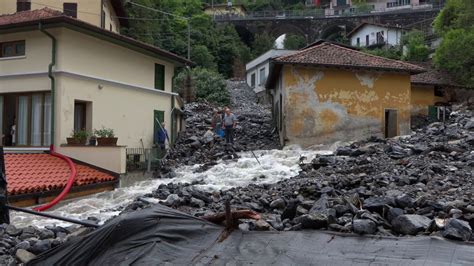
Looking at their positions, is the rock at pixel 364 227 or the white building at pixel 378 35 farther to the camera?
the white building at pixel 378 35

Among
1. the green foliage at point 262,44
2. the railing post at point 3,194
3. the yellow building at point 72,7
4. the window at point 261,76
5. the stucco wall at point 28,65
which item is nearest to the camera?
the railing post at point 3,194

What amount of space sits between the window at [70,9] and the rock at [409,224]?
95.0 feet

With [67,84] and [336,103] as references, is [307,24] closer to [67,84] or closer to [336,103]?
[336,103]

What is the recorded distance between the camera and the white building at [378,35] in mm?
60531

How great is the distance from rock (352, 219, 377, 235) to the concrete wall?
5524cm

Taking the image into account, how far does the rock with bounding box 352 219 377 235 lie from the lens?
229 inches

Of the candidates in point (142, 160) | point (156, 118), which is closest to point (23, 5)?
point (156, 118)

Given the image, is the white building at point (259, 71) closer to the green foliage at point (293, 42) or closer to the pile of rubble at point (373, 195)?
the green foliage at point (293, 42)

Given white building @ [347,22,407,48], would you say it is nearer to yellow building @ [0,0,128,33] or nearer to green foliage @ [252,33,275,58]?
green foliage @ [252,33,275,58]

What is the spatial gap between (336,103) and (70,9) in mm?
17533

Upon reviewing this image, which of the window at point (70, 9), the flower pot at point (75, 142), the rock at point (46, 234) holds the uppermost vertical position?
the window at point (70, 9)

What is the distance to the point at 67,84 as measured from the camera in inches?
689

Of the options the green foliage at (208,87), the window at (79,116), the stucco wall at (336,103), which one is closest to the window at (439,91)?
the stucco wall at (336,103)

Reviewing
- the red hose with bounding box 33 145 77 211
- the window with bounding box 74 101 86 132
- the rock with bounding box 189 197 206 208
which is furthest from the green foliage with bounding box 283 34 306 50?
the rock with bounding box 189 197 206 208
